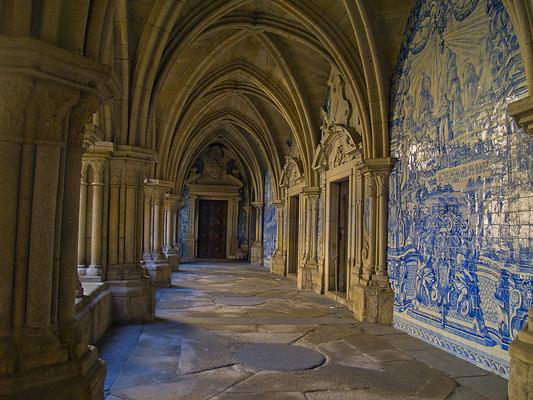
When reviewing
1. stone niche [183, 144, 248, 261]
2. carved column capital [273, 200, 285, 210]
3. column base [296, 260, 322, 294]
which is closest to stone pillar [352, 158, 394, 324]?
column base [296, 260, 322, 294]

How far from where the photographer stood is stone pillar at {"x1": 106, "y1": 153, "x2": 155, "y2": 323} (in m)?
5.84

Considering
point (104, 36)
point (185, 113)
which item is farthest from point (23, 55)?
point (185, 113)

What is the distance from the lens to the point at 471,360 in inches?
174

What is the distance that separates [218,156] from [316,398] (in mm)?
16897

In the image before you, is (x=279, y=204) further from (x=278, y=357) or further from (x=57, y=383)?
(x=57, y=383)

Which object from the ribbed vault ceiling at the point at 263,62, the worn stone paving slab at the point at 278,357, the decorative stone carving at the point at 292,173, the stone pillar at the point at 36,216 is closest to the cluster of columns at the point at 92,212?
the ribbed vault ceiling at the point at 263,62

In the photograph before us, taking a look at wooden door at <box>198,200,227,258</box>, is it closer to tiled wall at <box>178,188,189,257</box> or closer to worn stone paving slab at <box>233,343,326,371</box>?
tiled wall at <box>178,188,189,257</box>

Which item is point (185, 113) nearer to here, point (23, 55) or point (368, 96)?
point (368, 96)

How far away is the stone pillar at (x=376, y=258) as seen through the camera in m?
6.27

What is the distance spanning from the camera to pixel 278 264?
527 inches

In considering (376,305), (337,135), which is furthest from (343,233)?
(376,305)

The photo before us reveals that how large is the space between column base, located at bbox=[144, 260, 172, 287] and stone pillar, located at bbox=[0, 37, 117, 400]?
7134 millimetres

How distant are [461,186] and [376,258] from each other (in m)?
2.13

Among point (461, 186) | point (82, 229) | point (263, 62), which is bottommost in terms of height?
point (82, 229)
